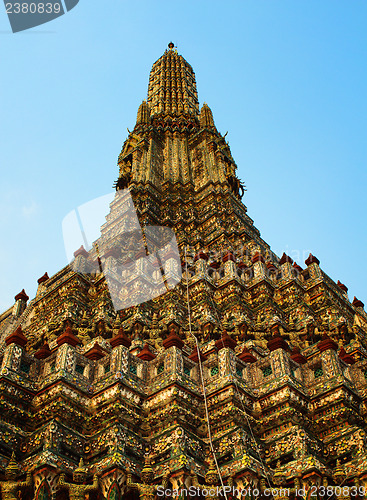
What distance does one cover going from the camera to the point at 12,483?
1231cm

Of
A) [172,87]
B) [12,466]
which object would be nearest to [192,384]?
[12,466]

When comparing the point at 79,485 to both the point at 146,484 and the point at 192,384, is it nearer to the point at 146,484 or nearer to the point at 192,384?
the point at 146,484

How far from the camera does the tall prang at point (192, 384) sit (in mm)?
13359

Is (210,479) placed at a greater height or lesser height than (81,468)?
lesser

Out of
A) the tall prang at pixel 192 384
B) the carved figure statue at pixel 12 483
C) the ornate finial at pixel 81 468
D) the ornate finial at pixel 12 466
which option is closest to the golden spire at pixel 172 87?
the tall prang at pixel 192 384

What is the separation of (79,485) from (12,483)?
1388 millimetres

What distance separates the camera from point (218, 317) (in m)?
22.5

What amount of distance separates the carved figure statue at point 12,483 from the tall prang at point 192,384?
0.82ft

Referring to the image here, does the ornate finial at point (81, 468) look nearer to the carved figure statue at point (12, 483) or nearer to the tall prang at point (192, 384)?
the tall prang at point (192, 384)

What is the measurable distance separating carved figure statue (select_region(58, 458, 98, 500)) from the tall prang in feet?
0.20

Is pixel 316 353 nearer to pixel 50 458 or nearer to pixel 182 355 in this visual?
pixel 182 355

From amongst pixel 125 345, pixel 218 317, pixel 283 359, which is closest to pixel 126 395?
pixel 125 345

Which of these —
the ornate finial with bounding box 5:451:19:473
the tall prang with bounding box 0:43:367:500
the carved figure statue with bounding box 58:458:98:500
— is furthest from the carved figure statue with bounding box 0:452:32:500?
the carved figure statue with bounding box 58:458:98:500

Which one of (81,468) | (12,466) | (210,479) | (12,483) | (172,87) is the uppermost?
(172,87)
